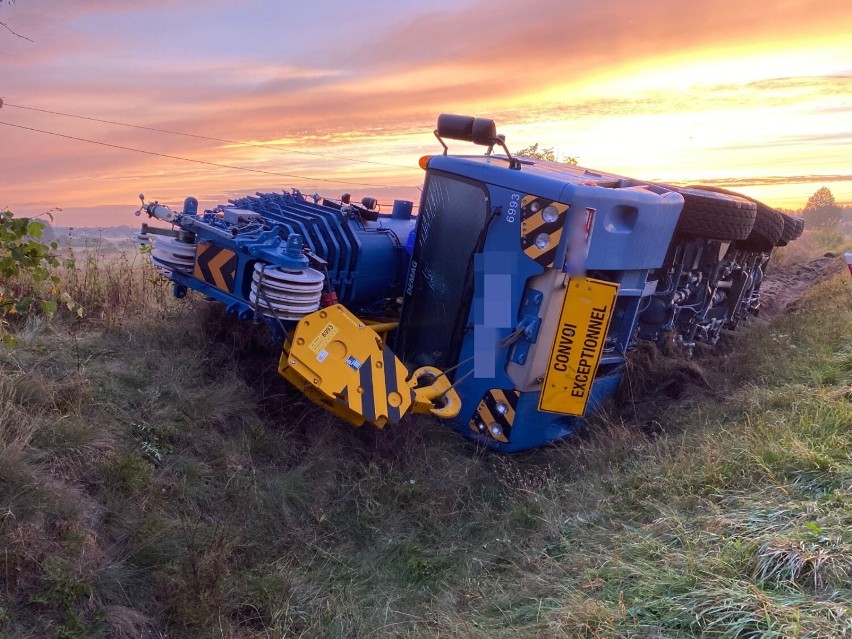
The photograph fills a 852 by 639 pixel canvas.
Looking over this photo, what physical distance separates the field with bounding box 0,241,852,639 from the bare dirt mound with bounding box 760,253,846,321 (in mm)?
4263

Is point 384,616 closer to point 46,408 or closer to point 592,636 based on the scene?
point 592,636

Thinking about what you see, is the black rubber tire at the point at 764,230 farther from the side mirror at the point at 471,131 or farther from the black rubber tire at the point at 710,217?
the side mirror at the point at 471,131

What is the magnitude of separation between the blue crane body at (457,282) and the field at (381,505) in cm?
41

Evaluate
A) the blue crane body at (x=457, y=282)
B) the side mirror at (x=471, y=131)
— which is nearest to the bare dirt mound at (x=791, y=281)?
the blue crane body at (x=457, y=282)

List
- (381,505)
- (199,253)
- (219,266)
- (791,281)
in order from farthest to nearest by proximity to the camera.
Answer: (791,281) → (199,253) → (219,266) → (381,505)

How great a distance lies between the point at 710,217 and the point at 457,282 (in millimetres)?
2385

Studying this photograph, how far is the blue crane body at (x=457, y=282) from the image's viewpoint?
14.9 feet

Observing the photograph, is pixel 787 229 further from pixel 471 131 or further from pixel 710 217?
pixel 471 131

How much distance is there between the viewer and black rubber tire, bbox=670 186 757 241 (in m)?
6.05

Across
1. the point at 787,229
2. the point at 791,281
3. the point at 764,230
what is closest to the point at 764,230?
the point at 764,230

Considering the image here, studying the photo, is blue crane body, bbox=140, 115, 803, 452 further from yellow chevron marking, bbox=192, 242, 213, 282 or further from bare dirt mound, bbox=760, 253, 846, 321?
bare dirt mound, bbox=760, 253, 846, 321

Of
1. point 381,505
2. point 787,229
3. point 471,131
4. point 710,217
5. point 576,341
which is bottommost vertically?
point 381,505

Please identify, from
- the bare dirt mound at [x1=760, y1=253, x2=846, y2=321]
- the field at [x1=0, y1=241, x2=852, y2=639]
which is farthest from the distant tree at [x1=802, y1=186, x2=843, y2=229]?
the field at [x1=0, y1=241, x2=852, y2=639]

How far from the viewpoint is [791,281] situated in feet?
41.3
